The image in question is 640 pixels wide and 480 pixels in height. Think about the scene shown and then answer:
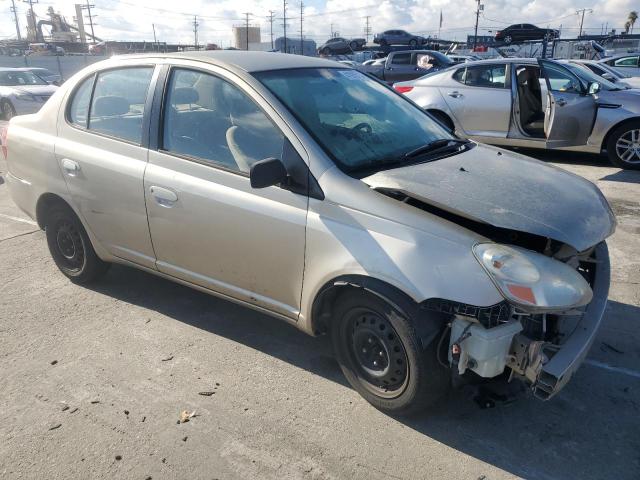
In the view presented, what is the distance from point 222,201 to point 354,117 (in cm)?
99

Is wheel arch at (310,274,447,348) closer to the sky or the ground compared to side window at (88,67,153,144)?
closer to the ground

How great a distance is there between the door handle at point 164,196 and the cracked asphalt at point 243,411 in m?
0.95

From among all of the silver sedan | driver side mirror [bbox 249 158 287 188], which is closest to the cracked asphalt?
driver side mirror [bbox 249 158 287 188]

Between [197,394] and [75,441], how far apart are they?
26.0 inches

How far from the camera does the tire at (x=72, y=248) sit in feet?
13.9

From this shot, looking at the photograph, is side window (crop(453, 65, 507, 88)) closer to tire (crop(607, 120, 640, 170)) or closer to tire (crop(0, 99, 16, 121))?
tire (crop(607, 120, 640, 170))

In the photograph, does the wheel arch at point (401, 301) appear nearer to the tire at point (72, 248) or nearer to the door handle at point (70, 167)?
the door handle at point (70, 167)

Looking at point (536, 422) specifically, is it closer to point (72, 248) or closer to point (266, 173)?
point (266, 173)

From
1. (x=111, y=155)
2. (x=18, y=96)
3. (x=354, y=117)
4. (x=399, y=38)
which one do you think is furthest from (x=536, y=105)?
(x=399, y=38)

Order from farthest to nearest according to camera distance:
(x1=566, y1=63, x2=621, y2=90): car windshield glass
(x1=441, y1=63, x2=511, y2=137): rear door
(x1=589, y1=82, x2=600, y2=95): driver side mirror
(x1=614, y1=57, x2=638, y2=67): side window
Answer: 1. (x1=614, y1=57, x2=638, y2=67): side window
2. (x1=441, y1=63, x2=511, y2=137): rear door
3. (x1=566, y1=63, x2=621, y2=90): car windshield glass
4. (x1=589, y1=82, x2=600, y2=95): driver side mirror

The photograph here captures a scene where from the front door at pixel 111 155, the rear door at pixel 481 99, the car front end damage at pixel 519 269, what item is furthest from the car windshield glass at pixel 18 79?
the car front end damage at pixel 519 269

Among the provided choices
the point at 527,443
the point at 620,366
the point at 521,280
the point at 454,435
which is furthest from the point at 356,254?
the point at 620,366

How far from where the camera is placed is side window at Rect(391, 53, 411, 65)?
2089cm

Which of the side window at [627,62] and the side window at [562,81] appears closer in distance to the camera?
the side window at [562,81]
